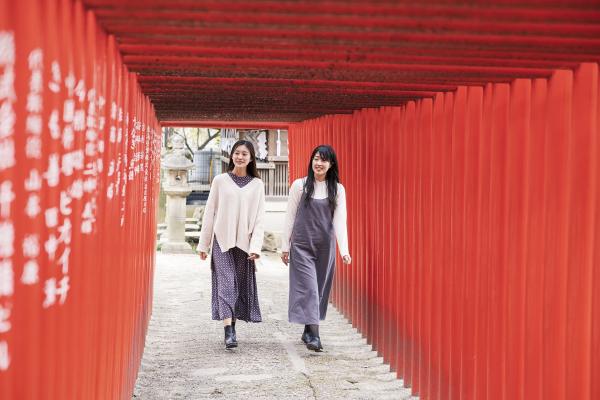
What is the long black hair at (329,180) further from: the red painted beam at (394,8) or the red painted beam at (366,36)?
the red painted beam at (394,8)

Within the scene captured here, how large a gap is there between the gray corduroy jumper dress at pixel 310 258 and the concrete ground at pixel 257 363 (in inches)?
16.8

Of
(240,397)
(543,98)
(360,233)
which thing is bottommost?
(240,397)

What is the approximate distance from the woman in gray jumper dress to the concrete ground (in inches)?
17.7

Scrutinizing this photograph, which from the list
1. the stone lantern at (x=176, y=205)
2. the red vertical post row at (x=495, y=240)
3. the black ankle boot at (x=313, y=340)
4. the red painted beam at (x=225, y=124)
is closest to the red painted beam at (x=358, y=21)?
the red vertical post row at (x=495, y=240)

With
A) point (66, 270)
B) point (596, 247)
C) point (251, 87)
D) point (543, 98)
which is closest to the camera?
point (66, 270)

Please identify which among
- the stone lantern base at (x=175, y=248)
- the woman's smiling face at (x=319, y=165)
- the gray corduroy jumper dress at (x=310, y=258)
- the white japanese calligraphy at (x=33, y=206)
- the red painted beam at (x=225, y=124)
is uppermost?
the red painted beam at (x=225, y=124)

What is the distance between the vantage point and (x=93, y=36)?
3057mm

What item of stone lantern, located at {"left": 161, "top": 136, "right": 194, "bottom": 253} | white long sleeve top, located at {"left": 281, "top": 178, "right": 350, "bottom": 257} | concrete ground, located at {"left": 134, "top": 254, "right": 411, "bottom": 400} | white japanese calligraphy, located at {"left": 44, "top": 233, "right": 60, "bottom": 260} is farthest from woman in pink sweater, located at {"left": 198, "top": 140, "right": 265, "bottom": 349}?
stone lantern, located at {"left": 161, "top": 136, "right": 194, "bottom": 253}

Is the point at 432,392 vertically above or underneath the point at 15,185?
underneath

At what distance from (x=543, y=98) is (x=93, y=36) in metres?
2.27

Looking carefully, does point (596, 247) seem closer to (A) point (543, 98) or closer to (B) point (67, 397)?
(A) point (543, 98)

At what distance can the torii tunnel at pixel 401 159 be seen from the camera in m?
2.42

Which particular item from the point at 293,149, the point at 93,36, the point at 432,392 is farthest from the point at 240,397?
the point at 293,149

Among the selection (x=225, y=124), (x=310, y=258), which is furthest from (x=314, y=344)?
(x=225, y=124)
